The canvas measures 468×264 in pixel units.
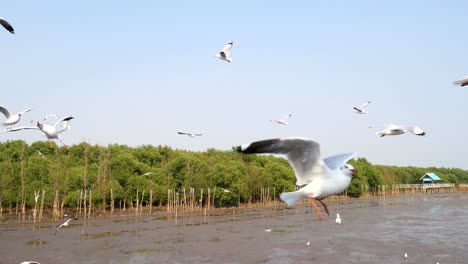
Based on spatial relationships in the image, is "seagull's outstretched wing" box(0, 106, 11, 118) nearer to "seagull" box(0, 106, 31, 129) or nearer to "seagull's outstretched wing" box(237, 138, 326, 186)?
"seagull" box(0, 106, 31, 129)

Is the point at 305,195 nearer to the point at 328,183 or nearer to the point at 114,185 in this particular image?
the point at 328,183

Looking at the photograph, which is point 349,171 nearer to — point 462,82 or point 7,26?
point 462,82

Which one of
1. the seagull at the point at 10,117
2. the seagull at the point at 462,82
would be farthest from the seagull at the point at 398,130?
the seagull at the point at 10,117

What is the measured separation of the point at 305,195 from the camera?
8328 millimetres

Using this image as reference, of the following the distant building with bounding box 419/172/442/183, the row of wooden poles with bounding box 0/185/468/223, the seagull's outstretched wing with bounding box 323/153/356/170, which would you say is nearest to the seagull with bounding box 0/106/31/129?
the seagull's outstretched wing with bounding box 323/153/356/170

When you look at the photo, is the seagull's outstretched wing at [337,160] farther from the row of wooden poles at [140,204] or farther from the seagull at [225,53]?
the row of wooden poles at [140,204]

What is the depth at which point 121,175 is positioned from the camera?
6244 cm

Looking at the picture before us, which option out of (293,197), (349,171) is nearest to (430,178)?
(349,171)

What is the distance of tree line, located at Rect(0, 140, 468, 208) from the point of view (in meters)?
55.5

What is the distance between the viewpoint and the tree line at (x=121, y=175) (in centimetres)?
5547

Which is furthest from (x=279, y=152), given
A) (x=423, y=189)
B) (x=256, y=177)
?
(x=423, y=189)

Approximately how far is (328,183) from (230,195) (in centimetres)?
6155

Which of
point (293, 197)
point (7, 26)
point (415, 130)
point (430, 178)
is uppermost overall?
point (7, 26)

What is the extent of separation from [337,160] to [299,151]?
1.63 meters
